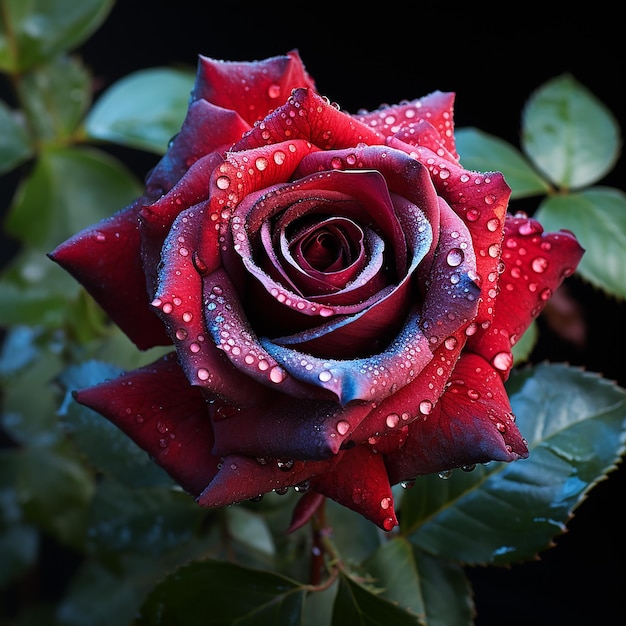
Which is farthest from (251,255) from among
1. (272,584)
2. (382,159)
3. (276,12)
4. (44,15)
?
(276,12)

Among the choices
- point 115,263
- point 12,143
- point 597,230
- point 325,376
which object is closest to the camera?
point 325,376

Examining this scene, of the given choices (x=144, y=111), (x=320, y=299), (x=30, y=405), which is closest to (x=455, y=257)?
(x=320, y=299)

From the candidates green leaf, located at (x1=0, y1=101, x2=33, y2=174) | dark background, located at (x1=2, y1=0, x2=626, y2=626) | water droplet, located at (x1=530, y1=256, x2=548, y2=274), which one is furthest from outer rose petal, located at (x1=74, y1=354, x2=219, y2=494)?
dark background, located at (x1=2, y1=0, x2=626, y2=626)

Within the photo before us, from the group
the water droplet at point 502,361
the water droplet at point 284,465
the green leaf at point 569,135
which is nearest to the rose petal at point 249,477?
the water droplet at point 284,465

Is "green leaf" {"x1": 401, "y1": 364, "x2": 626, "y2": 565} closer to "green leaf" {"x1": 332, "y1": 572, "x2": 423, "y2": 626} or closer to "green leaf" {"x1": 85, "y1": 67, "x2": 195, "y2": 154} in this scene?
"green leaf" {"x1": 332, "y1": 572, "x2": 423, "y2": 626}

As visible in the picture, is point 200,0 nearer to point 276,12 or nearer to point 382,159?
point 276,12

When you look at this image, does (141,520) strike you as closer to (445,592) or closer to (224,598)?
(224,598)

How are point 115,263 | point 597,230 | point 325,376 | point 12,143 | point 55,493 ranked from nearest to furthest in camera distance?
point 325,376 → point 115,263 → point 597,230 → point 12,143 → point 55,493

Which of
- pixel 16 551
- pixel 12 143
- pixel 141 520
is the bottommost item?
pixel 16 551
